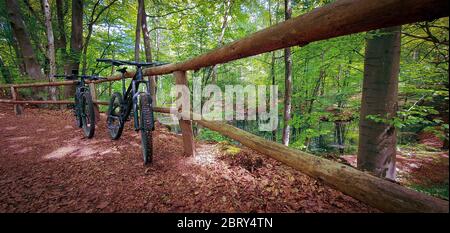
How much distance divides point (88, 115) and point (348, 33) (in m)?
4.79

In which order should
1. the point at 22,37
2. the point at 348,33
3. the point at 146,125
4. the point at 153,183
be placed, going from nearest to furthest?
the point at 348,33 < the point at 153,183 < the point at 146,125 < the point at 22,37

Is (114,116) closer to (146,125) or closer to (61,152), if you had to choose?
(61,152)

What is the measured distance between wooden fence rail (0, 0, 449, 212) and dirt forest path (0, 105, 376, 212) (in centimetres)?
69

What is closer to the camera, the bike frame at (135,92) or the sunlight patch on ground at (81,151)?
→ the bike frame at (135,92)

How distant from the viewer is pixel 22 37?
8039mm

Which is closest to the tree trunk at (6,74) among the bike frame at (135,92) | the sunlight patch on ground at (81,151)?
the sunlight patch on ground at (81,151)

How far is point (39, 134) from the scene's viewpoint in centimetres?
440

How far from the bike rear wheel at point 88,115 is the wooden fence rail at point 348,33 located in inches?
143

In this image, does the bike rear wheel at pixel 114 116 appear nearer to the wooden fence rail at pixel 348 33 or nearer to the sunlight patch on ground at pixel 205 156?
the sunlight patch on ground at pixel 205 156

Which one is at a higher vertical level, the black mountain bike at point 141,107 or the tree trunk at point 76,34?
the tree trunk at point 76,34

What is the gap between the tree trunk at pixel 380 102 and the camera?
312 centimetres

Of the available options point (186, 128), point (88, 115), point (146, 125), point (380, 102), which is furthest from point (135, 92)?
point (380, 102)

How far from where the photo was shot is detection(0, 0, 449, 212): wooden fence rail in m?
0.79
